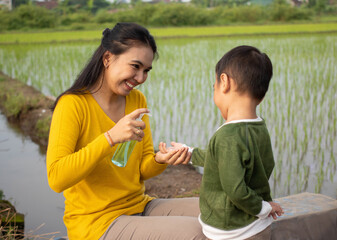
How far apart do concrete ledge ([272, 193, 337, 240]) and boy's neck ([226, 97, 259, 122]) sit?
24.2 inches

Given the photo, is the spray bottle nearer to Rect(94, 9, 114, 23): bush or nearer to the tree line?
the tree line

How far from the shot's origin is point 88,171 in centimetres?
153

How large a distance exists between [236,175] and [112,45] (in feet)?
2.30

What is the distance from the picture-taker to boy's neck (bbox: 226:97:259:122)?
1369 millimetres

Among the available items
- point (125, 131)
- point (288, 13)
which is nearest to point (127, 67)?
point (125, 131)

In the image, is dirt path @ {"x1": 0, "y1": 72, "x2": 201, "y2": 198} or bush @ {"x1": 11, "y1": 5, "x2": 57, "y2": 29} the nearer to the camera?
dirt path @ {"x1": 0, "y1": 72, "x2": 201, "y2": 198}

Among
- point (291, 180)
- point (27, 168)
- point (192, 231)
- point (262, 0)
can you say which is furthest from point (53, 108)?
point (262, 0)

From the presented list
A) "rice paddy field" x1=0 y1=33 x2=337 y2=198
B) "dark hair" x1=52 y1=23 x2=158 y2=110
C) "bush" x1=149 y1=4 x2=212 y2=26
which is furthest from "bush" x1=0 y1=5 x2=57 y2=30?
A: "dark hair" x1=52 y1=23 x2=158 y2=110

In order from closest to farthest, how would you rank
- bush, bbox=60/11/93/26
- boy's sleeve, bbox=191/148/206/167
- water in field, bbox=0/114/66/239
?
1. boy's sleeve, bbox=191/148/206/167
2. water in field, bbox=0/114/66/239
3. bush, bbox=60/11/93/26

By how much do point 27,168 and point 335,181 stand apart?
7.64 feet

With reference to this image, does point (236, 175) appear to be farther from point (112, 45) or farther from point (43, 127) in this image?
point (43, 127)

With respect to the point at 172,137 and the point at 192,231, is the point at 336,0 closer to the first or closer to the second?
the point at 172,137

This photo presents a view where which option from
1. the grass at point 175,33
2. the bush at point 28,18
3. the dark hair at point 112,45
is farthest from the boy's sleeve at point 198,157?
the bush at point 28,18

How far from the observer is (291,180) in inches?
121
